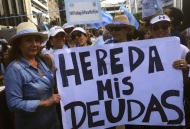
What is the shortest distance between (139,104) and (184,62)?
61cm

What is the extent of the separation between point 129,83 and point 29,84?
1.07 meters

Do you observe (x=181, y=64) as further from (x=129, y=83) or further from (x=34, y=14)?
(x=34, y=14)

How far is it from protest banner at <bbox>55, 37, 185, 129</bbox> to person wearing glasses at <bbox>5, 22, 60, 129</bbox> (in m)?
0.41

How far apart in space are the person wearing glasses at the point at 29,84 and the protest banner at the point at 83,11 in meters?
0.86

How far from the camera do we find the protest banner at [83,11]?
13.5 feet

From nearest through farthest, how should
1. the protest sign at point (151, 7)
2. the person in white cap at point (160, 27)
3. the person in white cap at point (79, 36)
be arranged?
the person in white cap at point (160, 27)
the protest sign at point (151, 7)
the person in white cap at point (79, 36)

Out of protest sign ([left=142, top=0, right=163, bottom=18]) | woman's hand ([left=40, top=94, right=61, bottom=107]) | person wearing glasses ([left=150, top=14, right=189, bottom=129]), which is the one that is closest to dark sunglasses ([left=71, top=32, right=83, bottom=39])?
protest sign ([left=142, top=0, right=163, bottom=18])

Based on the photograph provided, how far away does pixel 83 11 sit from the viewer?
4125mm

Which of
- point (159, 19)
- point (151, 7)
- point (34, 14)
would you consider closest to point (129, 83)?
point (159, 19)

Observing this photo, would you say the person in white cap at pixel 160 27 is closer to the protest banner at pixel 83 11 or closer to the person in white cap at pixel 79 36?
the protest banner at pixel 83 11

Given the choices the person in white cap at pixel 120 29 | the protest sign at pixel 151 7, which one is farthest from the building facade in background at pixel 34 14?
the person in white cap at pixel 120 29

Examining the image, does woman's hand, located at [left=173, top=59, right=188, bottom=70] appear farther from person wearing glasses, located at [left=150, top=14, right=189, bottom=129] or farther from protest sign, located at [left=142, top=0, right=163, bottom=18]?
protest sign, located at [left=142, top=0, right=163, bottom=18]

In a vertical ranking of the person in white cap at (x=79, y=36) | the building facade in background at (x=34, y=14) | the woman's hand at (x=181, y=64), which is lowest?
the woman's hand at (x=181, y=64)

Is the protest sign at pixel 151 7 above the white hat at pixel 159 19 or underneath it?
above
